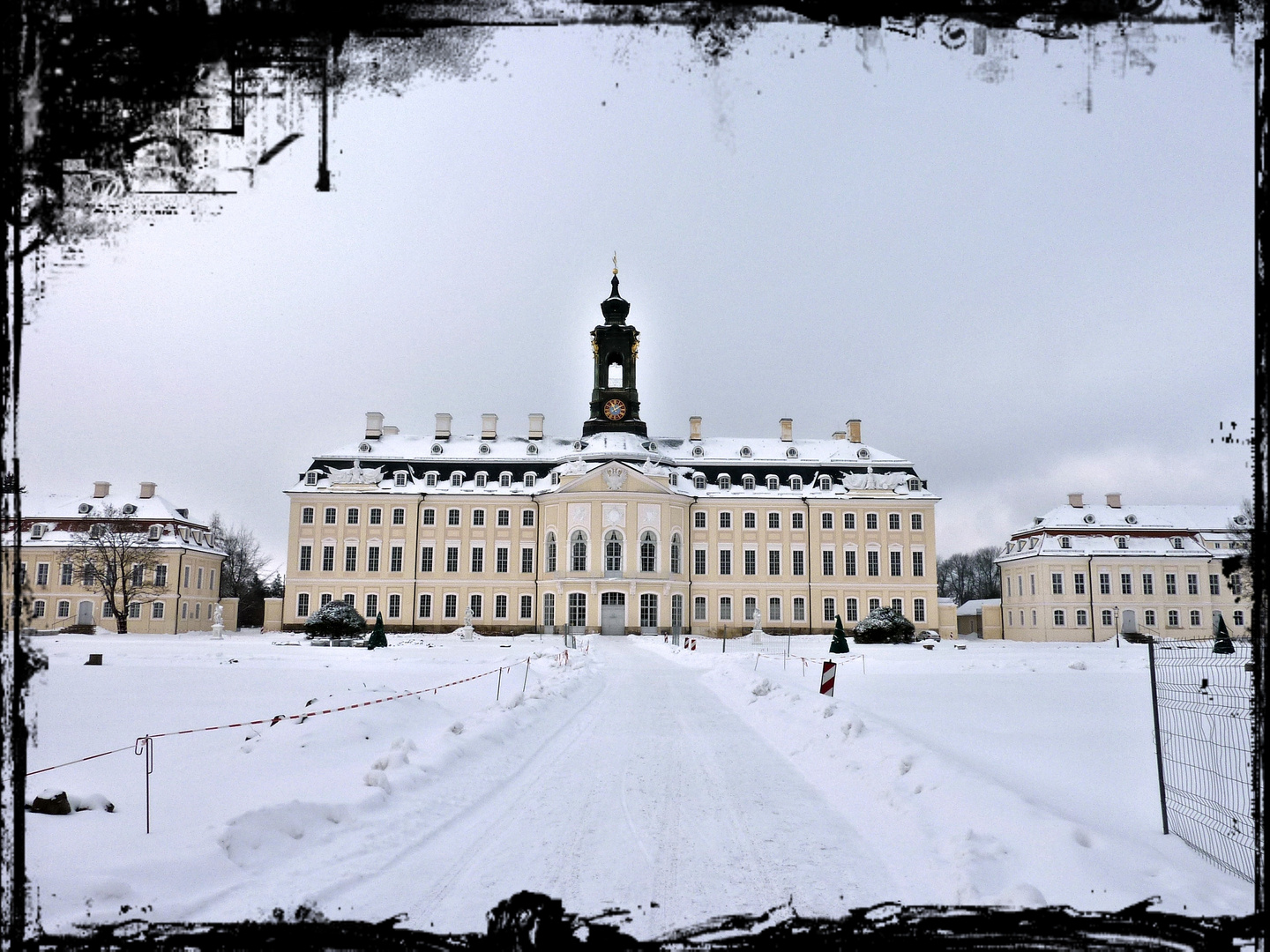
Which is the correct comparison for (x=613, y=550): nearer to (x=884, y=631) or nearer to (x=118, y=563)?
(x=884, y=631)

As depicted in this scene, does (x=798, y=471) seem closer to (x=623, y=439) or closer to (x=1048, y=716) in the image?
(x=623, y=439)

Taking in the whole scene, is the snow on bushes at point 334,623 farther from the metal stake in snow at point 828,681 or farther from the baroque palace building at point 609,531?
the metal stake in snow at point 828,681

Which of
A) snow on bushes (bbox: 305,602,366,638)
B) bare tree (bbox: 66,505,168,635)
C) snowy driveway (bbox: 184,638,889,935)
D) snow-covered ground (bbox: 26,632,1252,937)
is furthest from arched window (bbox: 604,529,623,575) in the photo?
snowy driveway (bbox: 184,638,889,935)

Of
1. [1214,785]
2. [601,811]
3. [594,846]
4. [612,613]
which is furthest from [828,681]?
[612,613]

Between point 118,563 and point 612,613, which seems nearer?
point 118,563

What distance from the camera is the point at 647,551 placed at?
5175cm

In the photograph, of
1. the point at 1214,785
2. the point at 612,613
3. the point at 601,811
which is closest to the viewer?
the point at 601,811

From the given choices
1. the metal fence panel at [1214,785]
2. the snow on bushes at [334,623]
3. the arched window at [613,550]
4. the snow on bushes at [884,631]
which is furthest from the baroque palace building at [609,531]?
the metal fence panel at [1214,785]

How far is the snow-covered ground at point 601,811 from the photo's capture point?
4.66 meters

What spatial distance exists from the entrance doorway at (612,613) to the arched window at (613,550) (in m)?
1.65

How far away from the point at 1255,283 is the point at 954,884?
3.55 metres

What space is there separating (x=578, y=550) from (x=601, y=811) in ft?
A: 148

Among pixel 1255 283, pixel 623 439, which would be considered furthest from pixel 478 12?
pixel 623 439

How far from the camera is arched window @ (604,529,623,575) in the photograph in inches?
2021
